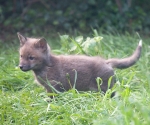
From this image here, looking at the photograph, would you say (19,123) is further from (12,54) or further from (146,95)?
(12,54)

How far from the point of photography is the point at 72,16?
10.9 metres

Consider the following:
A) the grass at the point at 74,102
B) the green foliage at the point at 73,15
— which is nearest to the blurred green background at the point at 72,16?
the green foliage at the point at 73,15

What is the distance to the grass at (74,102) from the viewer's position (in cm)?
457

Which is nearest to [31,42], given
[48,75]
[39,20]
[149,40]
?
[48,75]

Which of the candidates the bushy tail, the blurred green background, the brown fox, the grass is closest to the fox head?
the brown fox

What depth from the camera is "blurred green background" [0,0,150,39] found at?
34.7ft

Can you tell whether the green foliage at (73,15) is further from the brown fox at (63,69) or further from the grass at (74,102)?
the brown fox at (63,69)

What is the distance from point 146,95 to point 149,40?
4313 millimetres

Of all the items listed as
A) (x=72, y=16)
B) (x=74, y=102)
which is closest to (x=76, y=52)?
(x=74, y=102)

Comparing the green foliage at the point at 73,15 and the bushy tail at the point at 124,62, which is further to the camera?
the green foliage at the point at 73,15

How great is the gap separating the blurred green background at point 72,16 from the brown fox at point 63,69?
441 cm

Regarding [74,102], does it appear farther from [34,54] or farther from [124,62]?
[124,62]

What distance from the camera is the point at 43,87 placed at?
20.3ft

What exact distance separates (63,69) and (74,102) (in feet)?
2.84
